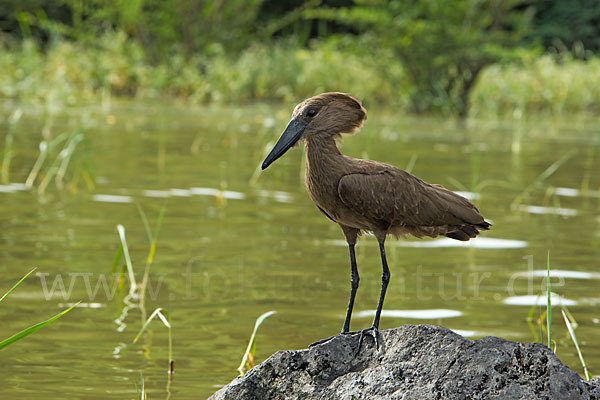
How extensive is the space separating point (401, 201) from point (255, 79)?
17.6 m

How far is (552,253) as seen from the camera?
7.33 meters

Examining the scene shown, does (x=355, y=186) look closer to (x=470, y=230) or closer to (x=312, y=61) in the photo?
(x=470, y=230)

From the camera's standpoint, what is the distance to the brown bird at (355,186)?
11.5 feet

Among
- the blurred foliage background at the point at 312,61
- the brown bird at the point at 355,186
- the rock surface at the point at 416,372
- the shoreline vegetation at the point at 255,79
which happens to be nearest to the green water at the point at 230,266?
the rock surface at the point at 416,372

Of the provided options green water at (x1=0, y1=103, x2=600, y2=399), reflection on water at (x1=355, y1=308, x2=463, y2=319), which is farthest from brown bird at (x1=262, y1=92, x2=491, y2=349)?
reflection on water at (x1=355, y1=308, x2=463, y2=319)

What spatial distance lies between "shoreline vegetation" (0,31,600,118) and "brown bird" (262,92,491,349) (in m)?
15.1

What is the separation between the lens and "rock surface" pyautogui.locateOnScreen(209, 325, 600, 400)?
3.10 m

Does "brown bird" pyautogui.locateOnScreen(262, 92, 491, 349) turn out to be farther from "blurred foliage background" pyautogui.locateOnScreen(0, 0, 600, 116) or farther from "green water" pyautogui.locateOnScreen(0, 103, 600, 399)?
"blurred foliage background" pyautogui.locateOnScreen(0, 0, 600, 116)

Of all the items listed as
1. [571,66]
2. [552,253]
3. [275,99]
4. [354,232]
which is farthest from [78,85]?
[354,232]

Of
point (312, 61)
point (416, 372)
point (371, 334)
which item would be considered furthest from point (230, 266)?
point (312, 61)

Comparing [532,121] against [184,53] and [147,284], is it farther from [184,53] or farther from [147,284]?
[147,284]

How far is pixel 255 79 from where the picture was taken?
68.9 ft

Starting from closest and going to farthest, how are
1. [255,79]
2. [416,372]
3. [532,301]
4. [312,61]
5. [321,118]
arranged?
1. [416,372]
2. [321,118]
3. [532,301]
4. [255,79]
5. [312,61]

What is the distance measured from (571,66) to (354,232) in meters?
21.9
